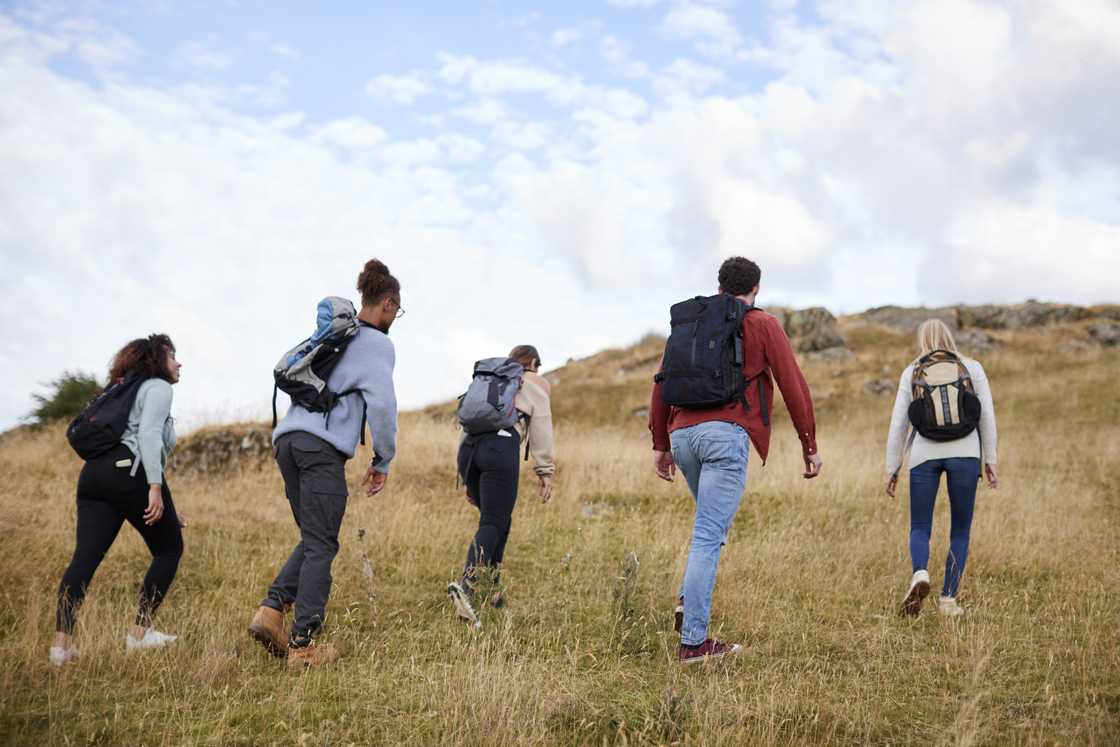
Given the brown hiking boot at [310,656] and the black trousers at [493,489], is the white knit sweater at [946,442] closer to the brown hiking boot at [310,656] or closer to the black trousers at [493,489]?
the black trousers at [493,489]

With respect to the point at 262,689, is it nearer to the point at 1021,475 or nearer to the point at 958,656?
the point at 958,656

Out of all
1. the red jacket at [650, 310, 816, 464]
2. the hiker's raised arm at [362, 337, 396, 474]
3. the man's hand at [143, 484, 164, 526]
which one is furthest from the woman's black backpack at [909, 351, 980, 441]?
the man's hand at [143, 484, 164, 526]

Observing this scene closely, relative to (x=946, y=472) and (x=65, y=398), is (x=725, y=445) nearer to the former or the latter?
(x=946, y=472)

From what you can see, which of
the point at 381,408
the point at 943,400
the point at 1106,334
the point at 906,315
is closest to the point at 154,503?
the point at 381,408

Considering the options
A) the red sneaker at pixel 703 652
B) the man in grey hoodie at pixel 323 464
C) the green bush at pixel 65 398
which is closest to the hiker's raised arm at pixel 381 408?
the man in grey hoodie at pixel 323 464

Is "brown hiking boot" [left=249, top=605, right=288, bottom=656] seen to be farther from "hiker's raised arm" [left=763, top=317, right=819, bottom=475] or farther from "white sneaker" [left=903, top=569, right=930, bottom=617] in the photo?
"white sneaker" [left=903, top=569, right=930, bottom=617]

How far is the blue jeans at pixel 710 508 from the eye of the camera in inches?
191

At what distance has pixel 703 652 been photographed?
491 centimetres

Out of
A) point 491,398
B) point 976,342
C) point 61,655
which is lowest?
point 61,655

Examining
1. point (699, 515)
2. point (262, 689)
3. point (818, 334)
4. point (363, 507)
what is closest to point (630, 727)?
point (699, 515)

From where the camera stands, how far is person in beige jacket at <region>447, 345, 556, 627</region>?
241 inches

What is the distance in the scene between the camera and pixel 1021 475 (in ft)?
41.9

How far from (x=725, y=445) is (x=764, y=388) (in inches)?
17.1

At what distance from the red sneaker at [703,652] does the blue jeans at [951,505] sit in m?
2.04
